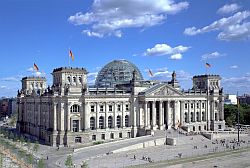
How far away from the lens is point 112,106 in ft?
380

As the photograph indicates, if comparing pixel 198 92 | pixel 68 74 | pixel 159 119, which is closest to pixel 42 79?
pixel 68 74

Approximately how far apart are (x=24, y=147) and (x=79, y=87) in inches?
968

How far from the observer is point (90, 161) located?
272ft

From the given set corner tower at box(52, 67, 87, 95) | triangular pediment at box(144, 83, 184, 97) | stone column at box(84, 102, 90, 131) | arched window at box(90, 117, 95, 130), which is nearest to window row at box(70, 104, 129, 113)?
stone column at box(84, 102, 90, 131)

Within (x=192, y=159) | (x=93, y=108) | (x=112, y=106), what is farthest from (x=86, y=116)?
(x=192, y=159)

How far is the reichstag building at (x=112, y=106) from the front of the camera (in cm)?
10774

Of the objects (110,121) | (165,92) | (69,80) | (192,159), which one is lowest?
(192,159)

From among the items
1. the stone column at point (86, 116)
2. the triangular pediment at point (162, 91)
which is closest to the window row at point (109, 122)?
the stone column at point (86, 116)

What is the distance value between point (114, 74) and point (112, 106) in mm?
22417

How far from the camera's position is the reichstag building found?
107744mm

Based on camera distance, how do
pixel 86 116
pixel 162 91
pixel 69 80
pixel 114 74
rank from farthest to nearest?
pixel 114 74 < pixel 162 91 < pixel 69 80 < pixel 86 116

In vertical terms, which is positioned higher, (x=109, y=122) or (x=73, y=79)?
(x=73, y=79)

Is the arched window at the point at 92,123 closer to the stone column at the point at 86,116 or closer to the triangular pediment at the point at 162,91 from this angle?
the stone column at the point at 86,116

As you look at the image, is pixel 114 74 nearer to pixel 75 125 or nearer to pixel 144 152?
pixel 75 125
